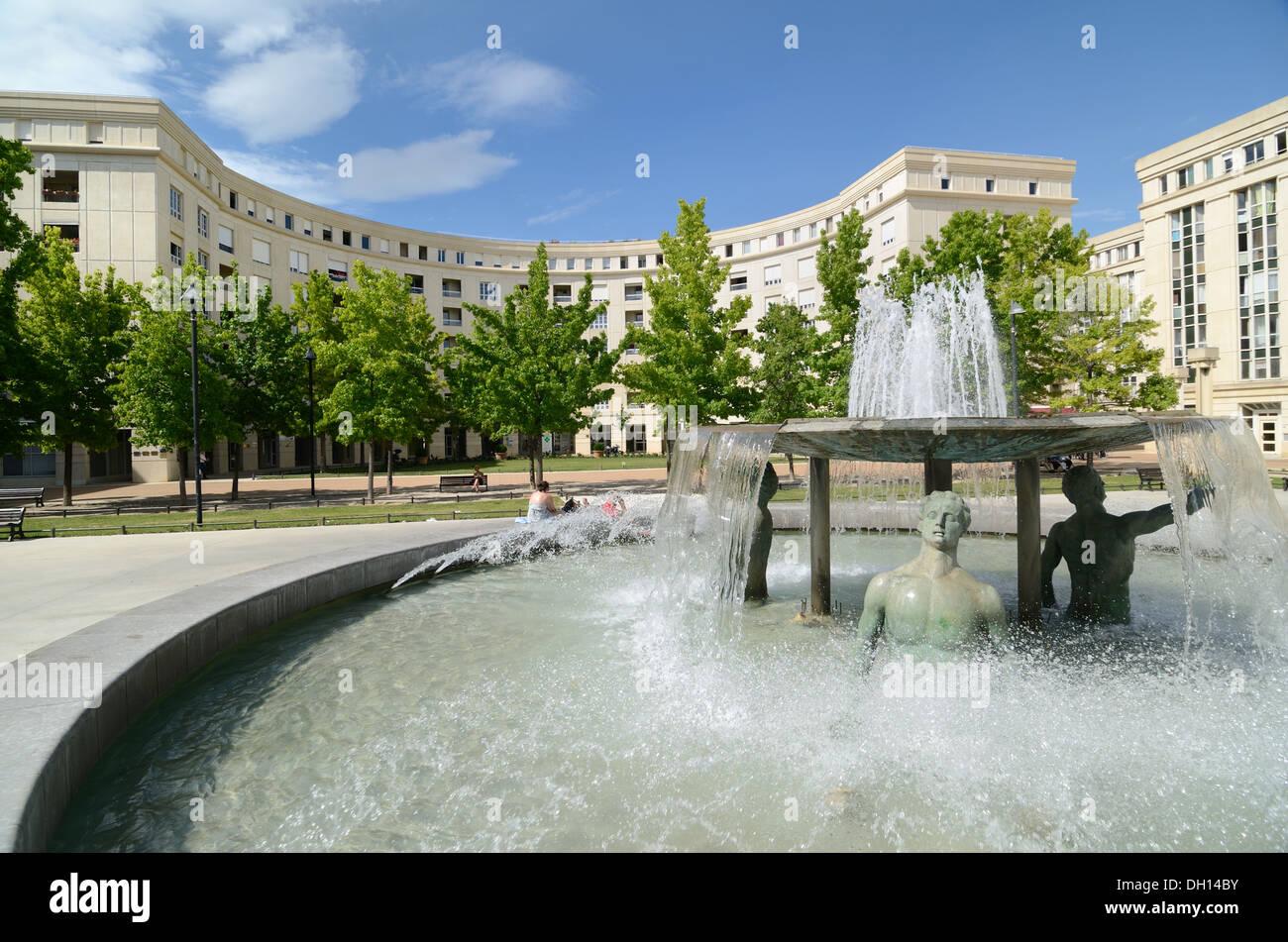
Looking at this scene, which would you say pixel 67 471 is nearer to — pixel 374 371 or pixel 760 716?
pixel 374 371

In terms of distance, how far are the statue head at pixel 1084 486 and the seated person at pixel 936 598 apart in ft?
8.44

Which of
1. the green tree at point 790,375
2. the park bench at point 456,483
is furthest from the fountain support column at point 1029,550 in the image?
the park bench at point 456,483

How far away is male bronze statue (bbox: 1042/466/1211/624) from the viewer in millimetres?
6496

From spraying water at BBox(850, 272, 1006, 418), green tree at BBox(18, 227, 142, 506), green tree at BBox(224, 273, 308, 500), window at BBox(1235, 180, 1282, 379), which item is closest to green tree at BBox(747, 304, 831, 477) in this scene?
spraying water at BBox(850, 272, 1006, 418)

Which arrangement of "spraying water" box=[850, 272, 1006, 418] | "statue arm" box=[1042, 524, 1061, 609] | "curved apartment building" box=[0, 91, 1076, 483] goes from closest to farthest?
"statue arm" box=[1042, 524, 1061, 609] → "spraying water" box=[850, 272, 1006, 418] → "curved apartment building" box=[0, 91, 1076, 483]

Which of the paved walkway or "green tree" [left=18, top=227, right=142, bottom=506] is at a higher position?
"green tree" [left=18, top=227, right=142, bottom=506]

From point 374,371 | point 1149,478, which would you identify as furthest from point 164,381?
point 1149,478

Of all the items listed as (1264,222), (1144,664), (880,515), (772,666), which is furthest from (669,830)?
(1264,222)

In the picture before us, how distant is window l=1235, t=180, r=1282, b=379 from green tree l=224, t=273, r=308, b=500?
180 ft

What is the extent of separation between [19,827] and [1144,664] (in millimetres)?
7545

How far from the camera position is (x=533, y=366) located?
24.4 metres

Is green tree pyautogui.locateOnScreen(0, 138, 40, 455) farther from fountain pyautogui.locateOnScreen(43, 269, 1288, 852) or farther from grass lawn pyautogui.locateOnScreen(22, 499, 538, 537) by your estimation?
fountain pyautogui.locateOnScreen(43, 269, 1288, 852)

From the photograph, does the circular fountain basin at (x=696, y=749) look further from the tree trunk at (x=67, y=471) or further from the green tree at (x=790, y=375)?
the tree trunk at (x=67, y=471)
